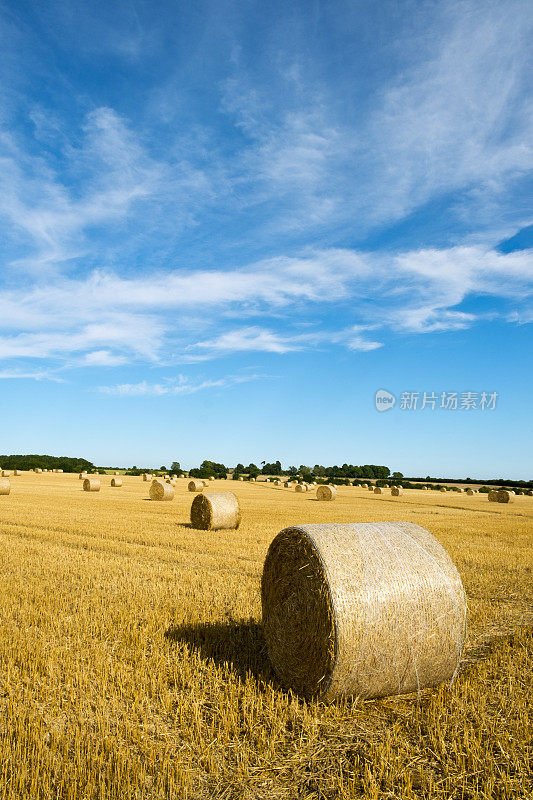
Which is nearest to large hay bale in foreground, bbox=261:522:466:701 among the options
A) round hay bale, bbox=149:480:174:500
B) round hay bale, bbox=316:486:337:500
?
round hay bale, bbox=149:480:174:500

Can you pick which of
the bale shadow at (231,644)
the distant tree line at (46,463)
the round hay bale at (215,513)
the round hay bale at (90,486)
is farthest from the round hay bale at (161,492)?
the distant tree line at (46,463)

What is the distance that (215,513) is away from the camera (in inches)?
647

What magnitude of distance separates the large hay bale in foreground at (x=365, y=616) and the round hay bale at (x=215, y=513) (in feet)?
35.6

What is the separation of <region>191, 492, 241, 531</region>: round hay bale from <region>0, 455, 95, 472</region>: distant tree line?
64369mm

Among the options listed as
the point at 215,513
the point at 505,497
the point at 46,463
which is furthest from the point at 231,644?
the point at 46,463

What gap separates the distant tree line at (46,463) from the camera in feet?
261

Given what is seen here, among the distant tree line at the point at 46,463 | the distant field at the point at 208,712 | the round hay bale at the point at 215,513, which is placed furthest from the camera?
the distant tree line at the point at 46,463

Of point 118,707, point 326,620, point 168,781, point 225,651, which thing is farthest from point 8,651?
point 326,620

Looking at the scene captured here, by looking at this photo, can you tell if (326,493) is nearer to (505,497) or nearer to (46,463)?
(505,497)

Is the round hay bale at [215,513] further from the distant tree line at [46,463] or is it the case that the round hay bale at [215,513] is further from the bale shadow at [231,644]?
the distant tree line at [46,463]

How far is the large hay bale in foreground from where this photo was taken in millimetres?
4805

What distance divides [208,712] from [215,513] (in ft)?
39.2

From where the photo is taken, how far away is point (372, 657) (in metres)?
4.82

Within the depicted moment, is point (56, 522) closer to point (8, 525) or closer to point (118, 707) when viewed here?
point (8, 525)
